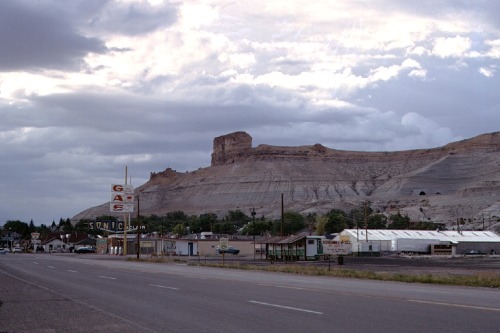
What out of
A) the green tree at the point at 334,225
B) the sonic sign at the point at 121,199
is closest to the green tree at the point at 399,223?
the green tree at the point at 334,225

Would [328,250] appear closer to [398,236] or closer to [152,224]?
[398,236]

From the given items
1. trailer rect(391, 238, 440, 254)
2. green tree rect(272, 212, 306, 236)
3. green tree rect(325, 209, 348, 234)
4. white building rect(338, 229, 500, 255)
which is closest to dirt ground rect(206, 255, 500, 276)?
white building rect(338, 229, 500, 255)

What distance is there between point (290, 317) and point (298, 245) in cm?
5700

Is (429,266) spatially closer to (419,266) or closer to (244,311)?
(419,266)

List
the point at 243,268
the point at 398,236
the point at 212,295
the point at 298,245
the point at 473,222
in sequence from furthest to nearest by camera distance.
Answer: the point at 473,222
the point at 398,236
the point at 298,245
the point at 243,268
the point at 212,295

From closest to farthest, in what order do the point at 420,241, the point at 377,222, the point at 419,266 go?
the point at 419,266, the point at 420,241, the point at 377,222

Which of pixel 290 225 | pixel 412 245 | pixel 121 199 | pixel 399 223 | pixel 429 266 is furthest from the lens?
pixel 290 225

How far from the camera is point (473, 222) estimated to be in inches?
5571

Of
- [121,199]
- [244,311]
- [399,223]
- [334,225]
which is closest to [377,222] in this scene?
[399,223]

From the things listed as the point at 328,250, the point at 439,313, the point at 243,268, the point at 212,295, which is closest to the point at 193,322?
the point at 439,313

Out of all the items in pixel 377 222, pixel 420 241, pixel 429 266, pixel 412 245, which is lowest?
pixel 429 266

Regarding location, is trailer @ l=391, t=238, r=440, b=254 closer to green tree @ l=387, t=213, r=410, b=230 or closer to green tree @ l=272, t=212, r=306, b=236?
green tree @ l=387, t=213, r=410, b=230

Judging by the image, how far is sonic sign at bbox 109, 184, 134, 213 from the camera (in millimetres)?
85000

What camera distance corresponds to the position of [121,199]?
8562 centimetres
